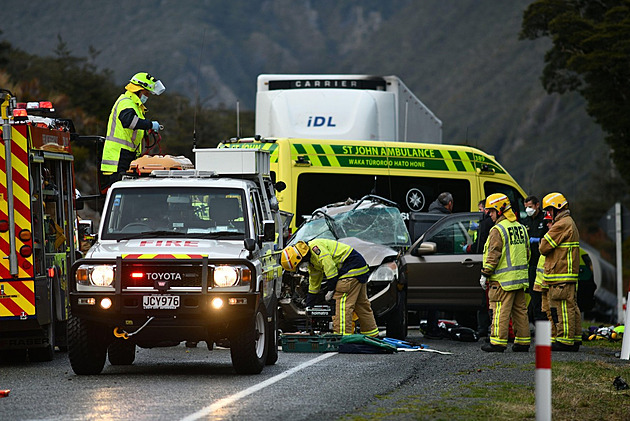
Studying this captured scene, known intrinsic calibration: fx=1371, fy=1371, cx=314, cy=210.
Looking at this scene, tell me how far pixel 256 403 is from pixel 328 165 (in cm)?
1039

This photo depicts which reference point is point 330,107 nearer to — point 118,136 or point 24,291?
point 118,136

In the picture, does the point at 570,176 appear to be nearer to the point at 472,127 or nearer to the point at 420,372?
the point at 472,127

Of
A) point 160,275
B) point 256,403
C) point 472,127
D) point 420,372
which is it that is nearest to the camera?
point 256,403

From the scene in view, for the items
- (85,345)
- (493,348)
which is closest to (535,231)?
(493,348)

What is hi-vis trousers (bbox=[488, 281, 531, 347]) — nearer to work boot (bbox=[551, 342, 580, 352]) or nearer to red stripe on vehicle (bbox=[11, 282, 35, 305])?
work boot (bbox=[551, 342, 580, 352])

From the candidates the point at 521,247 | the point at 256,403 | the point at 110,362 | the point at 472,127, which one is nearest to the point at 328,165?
the point at 521,247

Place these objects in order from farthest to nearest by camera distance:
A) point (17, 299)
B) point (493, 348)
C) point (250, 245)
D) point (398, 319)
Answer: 1. point (398, 319)
2. point (493, 348)
3. point (17, 299)
4. point (250, 245)

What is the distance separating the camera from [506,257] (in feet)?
54.2

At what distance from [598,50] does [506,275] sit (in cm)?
2449

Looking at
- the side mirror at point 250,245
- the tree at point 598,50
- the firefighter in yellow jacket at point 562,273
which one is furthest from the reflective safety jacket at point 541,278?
the tree at point 598,50

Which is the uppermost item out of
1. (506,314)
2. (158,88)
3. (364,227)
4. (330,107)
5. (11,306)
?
(330,107)

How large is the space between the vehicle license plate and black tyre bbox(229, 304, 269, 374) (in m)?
0.63

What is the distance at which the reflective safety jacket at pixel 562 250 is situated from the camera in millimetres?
16641

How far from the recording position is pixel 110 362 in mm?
14531
